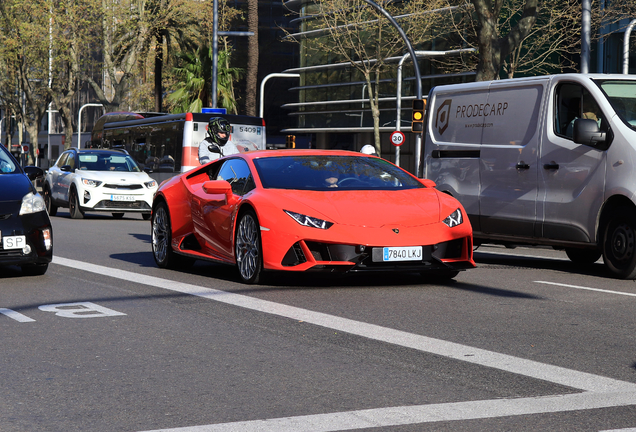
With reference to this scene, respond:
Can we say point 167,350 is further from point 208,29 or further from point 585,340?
point 208,29

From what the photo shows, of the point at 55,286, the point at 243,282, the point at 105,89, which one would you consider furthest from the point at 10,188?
the point at 105,89

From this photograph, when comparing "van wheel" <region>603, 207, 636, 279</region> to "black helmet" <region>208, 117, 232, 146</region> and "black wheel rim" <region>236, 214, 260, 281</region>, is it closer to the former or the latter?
"black wheel rim" <region>236, 214, 260, 281</region>

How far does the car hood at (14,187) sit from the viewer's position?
31.7 ft

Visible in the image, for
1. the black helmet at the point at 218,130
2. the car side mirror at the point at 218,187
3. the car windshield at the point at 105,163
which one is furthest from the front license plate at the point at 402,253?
the car windshield at the point at 105,163

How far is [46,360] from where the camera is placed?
560cm

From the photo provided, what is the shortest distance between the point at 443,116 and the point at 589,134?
3.05 meters

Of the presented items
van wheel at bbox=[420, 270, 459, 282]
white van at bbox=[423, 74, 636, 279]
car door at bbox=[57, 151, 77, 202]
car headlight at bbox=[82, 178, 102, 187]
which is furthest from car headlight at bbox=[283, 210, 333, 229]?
car door at bbox=[57, 151, 77, 202]

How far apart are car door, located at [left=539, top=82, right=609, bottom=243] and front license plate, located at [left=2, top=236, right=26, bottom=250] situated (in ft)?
17.6

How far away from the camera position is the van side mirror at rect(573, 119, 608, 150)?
9.64 metres

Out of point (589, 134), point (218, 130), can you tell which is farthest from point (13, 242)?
point (589, 134)

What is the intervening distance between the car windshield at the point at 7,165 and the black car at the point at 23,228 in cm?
36

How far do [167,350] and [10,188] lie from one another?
4638mm

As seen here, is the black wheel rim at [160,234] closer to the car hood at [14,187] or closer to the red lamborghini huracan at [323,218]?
the red lamborghini huracan at [323,218]

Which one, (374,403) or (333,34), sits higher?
(333,34)
